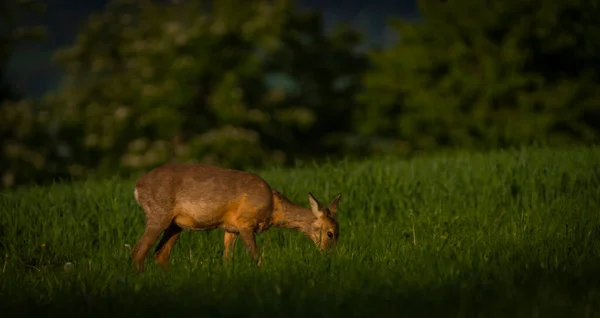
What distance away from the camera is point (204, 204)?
7582mm

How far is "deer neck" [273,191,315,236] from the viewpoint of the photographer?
26.5ft

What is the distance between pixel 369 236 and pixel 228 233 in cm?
199

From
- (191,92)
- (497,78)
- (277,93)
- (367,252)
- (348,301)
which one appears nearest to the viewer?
(348,301)

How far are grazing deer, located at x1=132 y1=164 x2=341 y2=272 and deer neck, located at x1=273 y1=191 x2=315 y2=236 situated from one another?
40 mm

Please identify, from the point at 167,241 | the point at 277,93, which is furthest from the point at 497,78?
the point at 167,241

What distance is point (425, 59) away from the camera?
27.1 metres

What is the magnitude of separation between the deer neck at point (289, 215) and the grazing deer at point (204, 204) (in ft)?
0.13

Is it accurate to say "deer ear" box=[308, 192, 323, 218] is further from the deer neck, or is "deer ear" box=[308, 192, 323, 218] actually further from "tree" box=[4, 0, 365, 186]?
"tree" box=[4, 0, 365, 186]

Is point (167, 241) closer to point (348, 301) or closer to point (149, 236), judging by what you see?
point (149, 236)

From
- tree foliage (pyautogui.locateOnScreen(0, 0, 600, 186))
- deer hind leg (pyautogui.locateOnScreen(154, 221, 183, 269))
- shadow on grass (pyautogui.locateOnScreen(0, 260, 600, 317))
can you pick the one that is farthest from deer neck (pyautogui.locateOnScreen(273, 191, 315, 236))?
tree foliage (pyautogui.locateOnScreen(0, 0, 600, 186))

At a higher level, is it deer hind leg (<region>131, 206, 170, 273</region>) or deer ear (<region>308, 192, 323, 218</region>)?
deer ear (<region>308, 192, 323, 218</region>)

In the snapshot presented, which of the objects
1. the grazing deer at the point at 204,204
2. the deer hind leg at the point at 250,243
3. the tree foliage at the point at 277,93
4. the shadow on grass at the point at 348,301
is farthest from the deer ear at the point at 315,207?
the tree foliage at the point at 277,93

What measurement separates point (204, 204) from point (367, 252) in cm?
176

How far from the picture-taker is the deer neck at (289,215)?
8.06 meters
